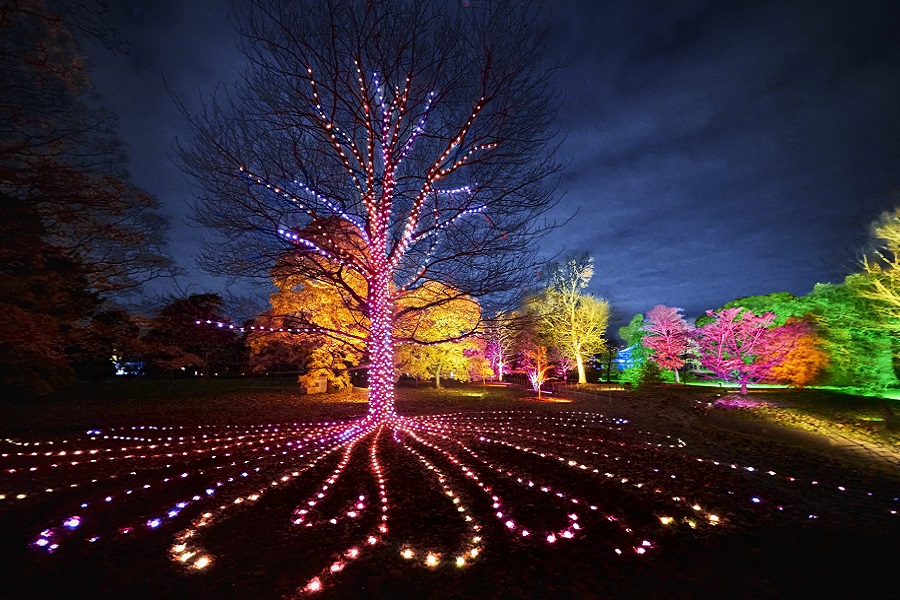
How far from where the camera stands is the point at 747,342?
19172 mm

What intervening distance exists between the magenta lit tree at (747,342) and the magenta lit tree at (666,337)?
474cm

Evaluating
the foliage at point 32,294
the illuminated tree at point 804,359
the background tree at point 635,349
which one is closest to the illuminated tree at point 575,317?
the background tree at point 635,349

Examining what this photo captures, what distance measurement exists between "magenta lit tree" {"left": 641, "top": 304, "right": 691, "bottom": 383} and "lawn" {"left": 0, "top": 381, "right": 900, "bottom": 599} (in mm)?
18611

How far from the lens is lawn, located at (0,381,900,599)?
2.91 meters

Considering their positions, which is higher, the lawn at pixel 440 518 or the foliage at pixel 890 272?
the foliage at pixel 890 272

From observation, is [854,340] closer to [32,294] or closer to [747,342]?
[747,342]

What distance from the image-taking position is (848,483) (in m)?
5.73

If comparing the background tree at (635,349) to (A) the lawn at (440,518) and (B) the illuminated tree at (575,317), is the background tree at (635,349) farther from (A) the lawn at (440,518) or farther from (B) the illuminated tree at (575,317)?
(A) the lawn at (440,518)

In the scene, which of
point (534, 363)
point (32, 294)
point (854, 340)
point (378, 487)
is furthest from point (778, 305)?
point (32, 294)

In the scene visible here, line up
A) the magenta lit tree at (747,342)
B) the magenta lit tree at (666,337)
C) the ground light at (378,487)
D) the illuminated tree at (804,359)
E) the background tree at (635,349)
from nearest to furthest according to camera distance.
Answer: the ground light at (378,487), the illuminated tree at (804,359), the magenta lit tree at (747,342), the magenta lit tree at (666,337), the background tree at (635,349)

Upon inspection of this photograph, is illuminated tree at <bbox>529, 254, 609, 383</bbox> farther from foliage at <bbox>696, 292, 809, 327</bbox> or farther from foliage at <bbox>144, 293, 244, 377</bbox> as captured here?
foliage at <bbox>144, 293, 244, 377</bbox>

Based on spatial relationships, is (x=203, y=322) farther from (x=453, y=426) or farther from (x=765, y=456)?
(x=765, y=456)

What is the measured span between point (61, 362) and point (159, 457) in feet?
45.0

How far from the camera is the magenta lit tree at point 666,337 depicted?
25.5m
